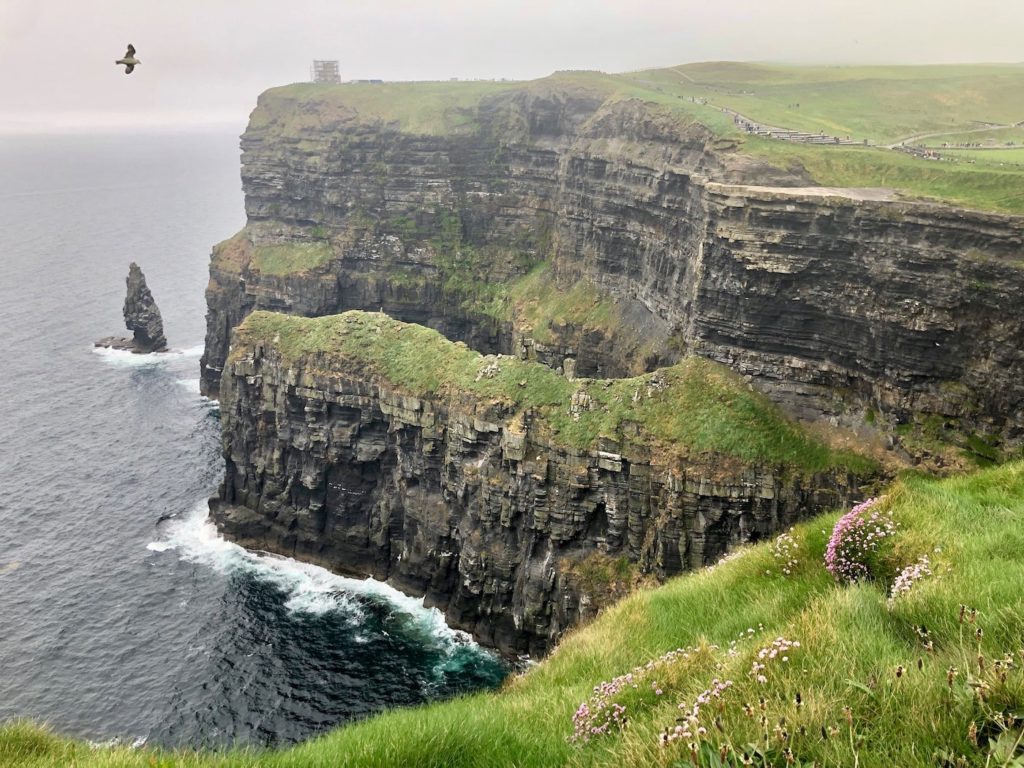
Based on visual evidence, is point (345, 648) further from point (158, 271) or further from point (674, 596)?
point (158, 271)

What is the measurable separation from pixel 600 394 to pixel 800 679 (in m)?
45.0

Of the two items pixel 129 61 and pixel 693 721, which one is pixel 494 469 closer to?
pixel 129 61

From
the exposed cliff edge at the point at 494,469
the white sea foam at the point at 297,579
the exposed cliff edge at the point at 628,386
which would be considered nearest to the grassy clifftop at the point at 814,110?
the exposed cliff edge at the point at 628,386

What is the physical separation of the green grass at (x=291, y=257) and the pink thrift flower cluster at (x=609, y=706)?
327 ft

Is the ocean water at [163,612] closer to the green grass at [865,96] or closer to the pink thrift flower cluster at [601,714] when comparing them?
the pink thrift flower cluster at [601,714]

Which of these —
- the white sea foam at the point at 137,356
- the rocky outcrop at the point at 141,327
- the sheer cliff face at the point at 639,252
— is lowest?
the white sea foam at the point at 137,356

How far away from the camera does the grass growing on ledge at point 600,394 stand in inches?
1928

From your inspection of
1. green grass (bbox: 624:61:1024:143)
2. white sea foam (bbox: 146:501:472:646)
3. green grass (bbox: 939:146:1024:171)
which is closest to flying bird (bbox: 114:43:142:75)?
white sea foam (bbox: 146:501:472:646)

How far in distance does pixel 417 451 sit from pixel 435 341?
31.3 feet

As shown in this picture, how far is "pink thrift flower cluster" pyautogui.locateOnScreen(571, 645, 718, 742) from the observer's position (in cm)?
1057

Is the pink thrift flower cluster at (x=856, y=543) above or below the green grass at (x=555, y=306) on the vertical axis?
above

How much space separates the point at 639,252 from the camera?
257 ft

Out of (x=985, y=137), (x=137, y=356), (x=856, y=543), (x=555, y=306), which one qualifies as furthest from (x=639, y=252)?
(x=137, y=356)

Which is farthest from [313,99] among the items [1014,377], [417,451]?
[1014,377]
